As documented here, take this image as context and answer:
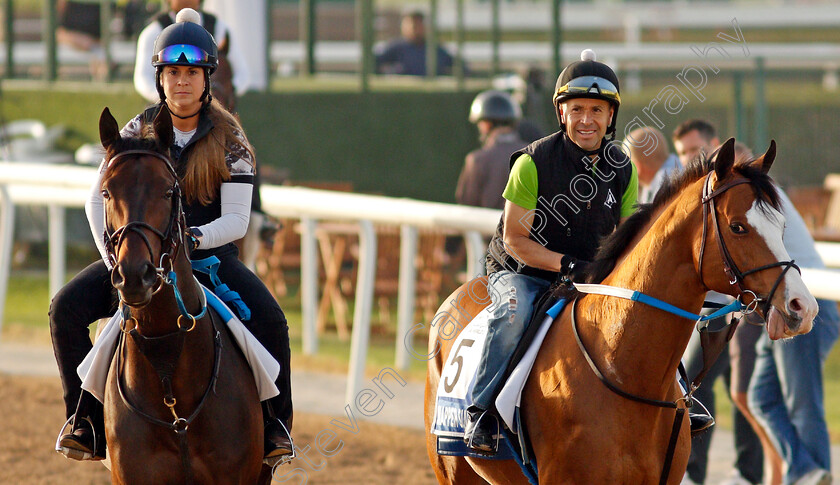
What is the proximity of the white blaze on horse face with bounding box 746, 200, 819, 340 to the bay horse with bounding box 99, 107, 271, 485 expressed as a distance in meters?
2.04

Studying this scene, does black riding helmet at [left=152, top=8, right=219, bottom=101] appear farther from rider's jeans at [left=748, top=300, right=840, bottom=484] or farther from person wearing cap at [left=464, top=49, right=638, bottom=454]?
rider's jeans at [left=748, top=300, right=840, bottom=484]

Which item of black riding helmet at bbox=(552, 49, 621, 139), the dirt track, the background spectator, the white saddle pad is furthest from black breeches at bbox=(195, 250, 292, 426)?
the background spectator

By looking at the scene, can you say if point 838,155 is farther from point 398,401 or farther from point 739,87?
point 398,401

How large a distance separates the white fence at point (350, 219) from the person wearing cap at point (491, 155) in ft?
1.57

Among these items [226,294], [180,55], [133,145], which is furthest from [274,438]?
[180,55]

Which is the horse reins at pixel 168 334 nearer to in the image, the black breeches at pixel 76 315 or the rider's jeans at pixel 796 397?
the black breeches at pixel 76 315

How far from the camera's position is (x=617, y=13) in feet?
103

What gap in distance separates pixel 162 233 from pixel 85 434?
1.15 meters

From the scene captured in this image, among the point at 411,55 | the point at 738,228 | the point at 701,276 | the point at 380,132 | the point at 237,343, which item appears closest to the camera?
the point at 738,228

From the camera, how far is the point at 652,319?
4.48 m

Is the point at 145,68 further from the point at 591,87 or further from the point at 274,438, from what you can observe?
the point at 591,87

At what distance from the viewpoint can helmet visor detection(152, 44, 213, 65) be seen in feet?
16.4

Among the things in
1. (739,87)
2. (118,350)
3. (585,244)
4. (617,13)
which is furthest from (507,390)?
(617,13)

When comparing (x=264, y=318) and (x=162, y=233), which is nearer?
(x=162, y=233)
